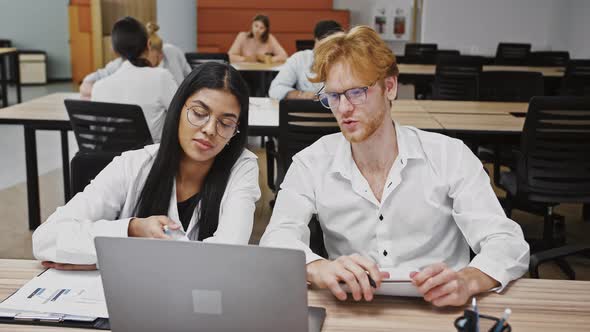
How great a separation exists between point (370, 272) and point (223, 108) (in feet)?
2.39

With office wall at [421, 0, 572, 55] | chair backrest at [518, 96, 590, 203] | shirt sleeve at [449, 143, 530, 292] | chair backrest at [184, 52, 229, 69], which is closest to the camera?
shirt sleeve at [449, 143, 530, 292]

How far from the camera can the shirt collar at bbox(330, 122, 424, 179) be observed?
6.02 ft

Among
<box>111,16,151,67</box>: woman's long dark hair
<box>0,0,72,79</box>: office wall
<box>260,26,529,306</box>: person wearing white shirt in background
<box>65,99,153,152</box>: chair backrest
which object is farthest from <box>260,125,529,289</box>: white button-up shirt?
<box>0,0,72,79</box>: office wall

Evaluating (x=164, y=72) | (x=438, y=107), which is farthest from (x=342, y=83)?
(x=438, y=107)

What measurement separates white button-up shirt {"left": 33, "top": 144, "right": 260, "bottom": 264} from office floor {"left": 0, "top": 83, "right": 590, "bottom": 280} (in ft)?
5.97

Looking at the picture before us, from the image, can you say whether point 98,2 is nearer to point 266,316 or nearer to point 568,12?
point 568,12

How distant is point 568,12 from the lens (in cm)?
934

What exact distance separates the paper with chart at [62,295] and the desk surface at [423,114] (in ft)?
6.78

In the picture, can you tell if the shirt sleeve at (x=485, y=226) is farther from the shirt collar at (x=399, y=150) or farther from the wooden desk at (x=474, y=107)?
the wooden desk at (x=474, y=107)

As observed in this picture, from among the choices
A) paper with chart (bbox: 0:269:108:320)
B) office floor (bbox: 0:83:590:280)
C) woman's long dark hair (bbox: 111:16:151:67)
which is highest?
woman's long dark hair (bbox: 111:16:151:67)

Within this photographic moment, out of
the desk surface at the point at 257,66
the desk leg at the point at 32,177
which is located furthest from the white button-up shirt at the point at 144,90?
the desk surface at the point at 257,66

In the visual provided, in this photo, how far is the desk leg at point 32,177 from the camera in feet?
12.7

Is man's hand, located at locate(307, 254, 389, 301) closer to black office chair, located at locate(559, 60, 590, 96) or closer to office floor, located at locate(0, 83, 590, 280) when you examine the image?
office floor, located at locate(0, 83, 590, 280)

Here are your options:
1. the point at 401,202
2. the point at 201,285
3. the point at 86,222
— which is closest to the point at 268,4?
the point at 401,202
